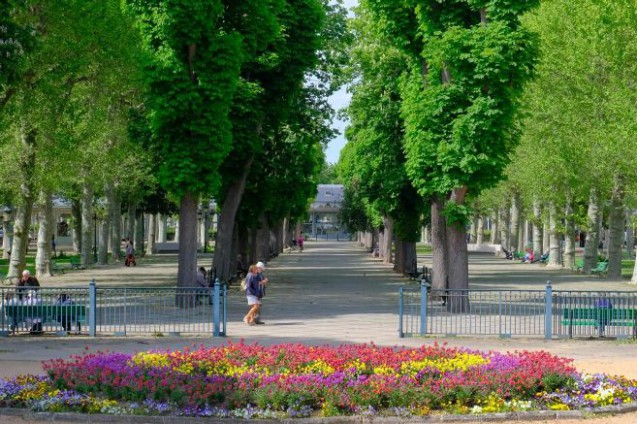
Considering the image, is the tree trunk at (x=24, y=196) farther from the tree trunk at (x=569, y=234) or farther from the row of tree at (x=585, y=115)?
the tree trunk at (x=569, y=234)

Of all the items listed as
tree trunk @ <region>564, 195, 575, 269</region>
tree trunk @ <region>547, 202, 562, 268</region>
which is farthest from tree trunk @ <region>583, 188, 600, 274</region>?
tree trunk @ <region>547, 202, 562, 268</region>

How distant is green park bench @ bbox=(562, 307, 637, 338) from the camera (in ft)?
73.3

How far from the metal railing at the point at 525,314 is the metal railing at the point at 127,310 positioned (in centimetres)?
494

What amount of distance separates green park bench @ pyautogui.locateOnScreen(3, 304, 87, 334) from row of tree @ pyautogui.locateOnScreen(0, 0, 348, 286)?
18.3 ft

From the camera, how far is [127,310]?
24.1 m

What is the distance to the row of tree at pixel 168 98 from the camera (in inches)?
1136

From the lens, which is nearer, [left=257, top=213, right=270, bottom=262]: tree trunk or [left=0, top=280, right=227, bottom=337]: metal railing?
[left=0, top=280, right=227, bottom=337]: metal railing

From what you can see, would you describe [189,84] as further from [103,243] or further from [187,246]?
[103,243]

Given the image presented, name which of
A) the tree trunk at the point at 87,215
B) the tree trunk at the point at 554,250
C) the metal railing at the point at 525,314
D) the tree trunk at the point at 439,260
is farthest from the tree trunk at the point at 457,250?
the tree trunk at the point at 554,250

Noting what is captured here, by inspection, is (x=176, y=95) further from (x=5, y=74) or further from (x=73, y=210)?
(x=73, y=210)

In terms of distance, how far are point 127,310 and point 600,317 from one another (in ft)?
37.0

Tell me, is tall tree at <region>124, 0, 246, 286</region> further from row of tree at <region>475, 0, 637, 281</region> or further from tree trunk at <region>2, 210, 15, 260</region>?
tree trunk at <region>2, 210, 15, 260</region>

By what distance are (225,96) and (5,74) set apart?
742cm

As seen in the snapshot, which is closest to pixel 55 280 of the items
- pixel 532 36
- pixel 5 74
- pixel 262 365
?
pixel 5 74
